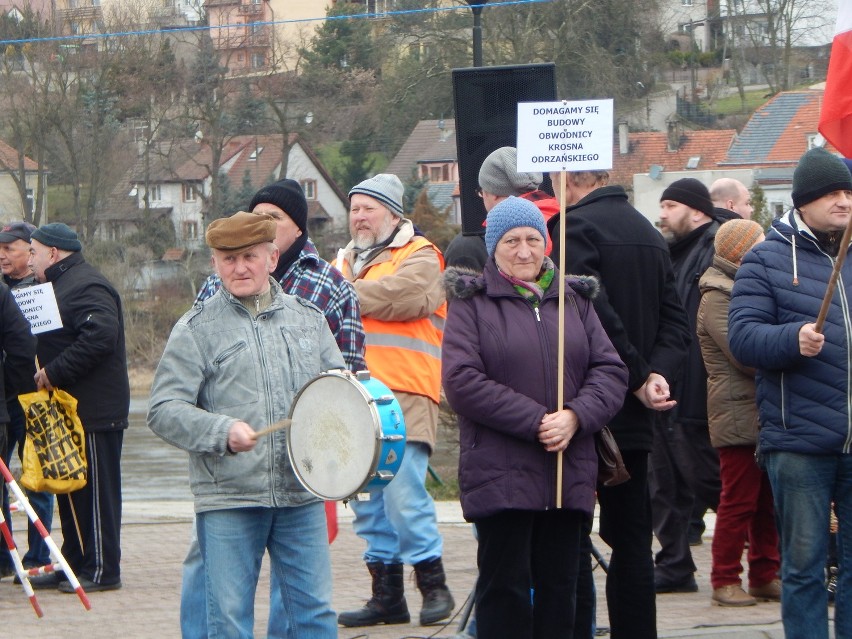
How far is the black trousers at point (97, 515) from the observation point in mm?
7832

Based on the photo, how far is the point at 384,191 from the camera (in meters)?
6.62

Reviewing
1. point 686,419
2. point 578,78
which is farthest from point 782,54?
point 686,419

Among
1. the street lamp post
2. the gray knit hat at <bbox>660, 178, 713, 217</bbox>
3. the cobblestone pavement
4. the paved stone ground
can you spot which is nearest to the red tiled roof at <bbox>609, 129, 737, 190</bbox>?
the street lamp post

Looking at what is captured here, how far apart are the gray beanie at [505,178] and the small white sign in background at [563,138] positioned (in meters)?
0.58

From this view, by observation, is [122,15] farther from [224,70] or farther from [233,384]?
[233,384]

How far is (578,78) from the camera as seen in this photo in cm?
3878

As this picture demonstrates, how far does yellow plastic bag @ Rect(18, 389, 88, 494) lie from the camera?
25.3 feet

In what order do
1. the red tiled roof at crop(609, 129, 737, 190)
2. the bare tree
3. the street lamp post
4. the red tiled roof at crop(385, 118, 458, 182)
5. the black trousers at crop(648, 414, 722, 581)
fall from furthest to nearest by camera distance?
the red tiled roof at crop(609, 129, 737, 190), the bare tree, the red tiled roof at crop(385, 118, 458, 182), the street lamp post, the black trousers at crop(648, 414, 722, 581)

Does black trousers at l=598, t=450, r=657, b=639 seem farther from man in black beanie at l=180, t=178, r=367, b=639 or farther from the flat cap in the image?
the flat cap

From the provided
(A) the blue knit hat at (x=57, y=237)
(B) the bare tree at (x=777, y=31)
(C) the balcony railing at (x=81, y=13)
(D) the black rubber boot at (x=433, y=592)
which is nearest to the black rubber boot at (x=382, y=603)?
(D) the black rubber boot at (x=433, y=592)

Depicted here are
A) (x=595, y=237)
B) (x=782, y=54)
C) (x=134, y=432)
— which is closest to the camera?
(x=595, y=237)

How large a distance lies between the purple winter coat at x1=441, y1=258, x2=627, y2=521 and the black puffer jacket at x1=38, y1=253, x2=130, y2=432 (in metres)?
3.42

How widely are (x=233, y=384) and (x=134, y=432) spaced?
2455 cm

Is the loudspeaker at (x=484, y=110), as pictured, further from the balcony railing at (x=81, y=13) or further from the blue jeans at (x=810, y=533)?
the balcony railing at (x=81, y=13)
